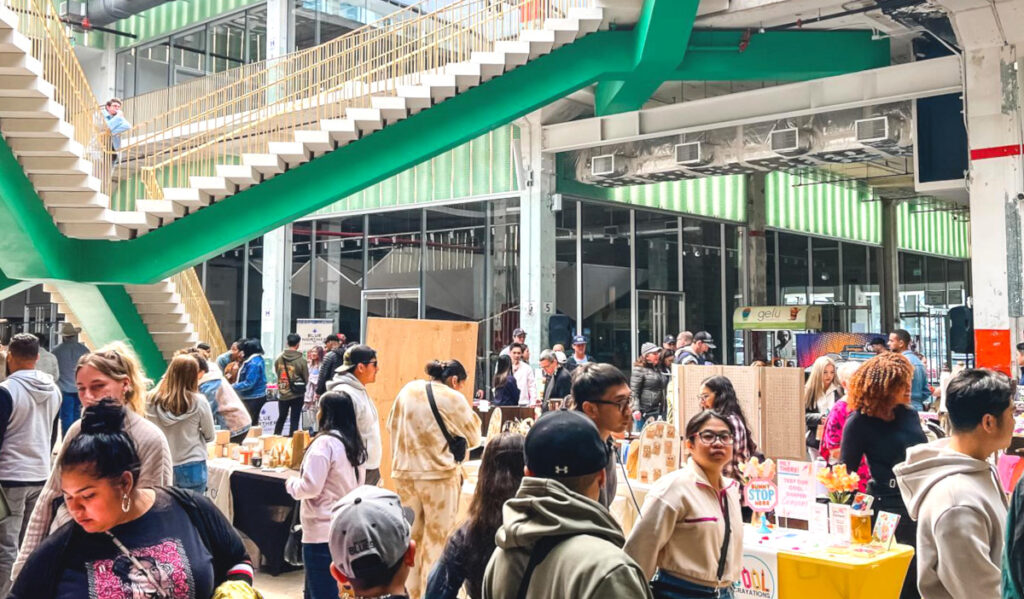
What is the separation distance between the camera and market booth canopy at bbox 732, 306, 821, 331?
17.6 metres

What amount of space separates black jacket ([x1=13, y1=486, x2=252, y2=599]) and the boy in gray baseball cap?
1.36 ft

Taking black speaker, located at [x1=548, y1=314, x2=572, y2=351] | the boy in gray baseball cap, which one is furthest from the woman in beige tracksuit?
black speaker, located at [x1=548, y1=314, x2=572, y2=351]

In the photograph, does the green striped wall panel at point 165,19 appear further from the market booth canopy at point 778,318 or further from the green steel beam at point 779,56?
the market booth canopy at point 778,318

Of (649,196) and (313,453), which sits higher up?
(649,196)

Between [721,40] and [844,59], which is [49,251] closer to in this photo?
[721,40]

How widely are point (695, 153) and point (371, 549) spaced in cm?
1324

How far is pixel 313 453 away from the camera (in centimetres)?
488

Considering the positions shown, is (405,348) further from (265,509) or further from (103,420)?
(103,420)

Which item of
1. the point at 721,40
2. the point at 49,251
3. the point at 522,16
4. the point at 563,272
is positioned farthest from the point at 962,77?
the point at 49,251

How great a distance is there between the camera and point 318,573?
4.73 m

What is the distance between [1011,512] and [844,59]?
1229 centimetres

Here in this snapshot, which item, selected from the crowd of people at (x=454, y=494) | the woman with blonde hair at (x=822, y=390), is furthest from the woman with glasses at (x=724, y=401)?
the woman with blonde hair at (x=822, y=390)

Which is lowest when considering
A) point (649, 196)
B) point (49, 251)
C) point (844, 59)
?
point (49, 251)

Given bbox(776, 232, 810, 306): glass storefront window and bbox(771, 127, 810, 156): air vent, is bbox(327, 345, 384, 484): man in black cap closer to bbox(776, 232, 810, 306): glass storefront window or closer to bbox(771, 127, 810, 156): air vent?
bbox(771, 127, 810, 156): air vent
